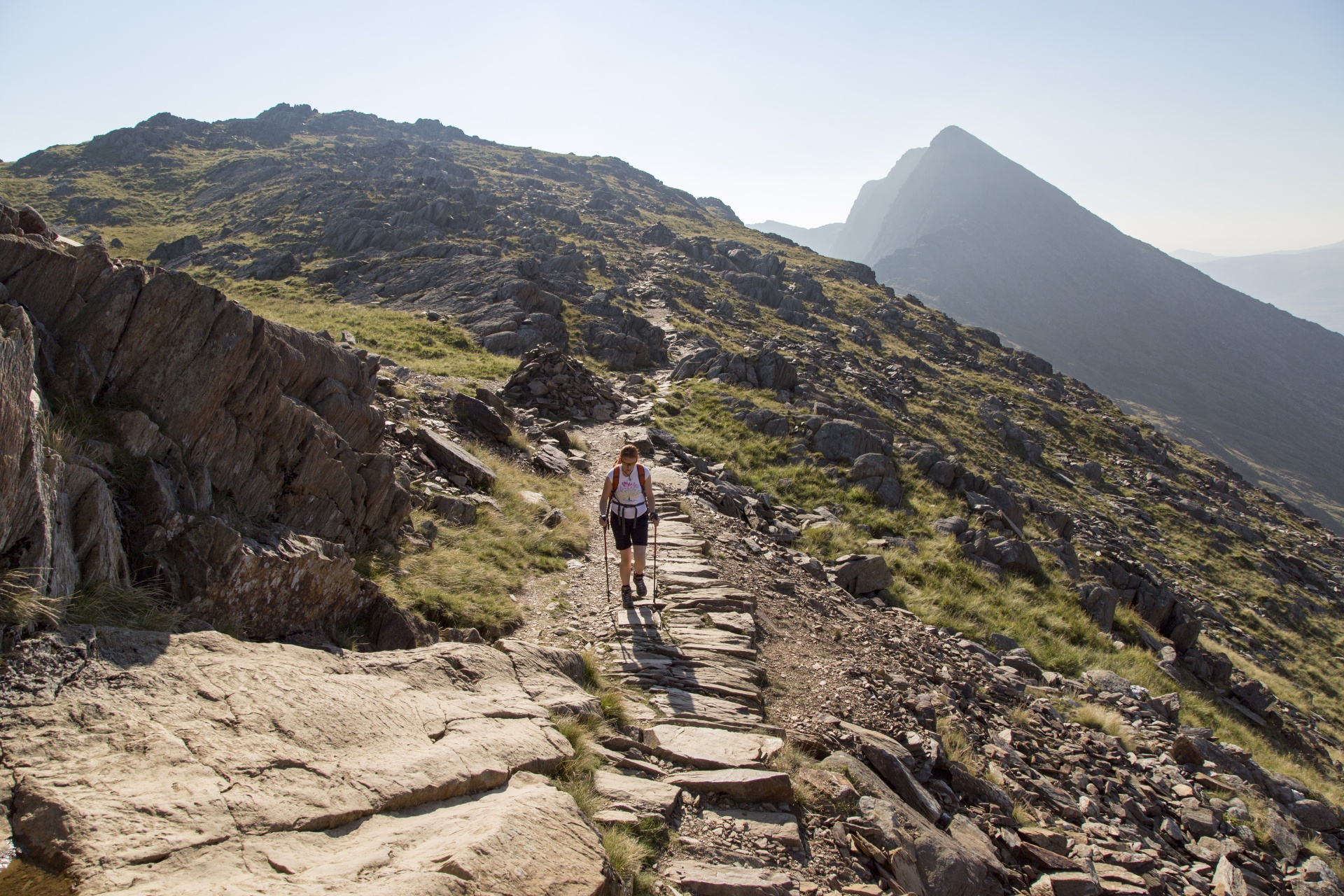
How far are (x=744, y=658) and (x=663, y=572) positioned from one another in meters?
Result: 3.08

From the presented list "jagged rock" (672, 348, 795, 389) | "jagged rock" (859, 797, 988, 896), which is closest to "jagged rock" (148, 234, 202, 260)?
"jagged rock" (672, 348, 795, 389)

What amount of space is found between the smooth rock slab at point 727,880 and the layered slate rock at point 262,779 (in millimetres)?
985

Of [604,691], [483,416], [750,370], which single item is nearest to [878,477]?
[483,416]

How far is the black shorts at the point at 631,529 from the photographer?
436 inches

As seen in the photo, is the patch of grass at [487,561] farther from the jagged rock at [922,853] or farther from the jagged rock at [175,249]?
the jagged rock at [175,249]

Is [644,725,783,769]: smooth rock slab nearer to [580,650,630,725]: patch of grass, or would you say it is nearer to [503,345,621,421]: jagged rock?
[580,650,630,725]: patch of grass

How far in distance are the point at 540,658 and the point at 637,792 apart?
7.50ft

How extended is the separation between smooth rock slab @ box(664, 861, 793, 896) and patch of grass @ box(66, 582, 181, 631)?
4785mm

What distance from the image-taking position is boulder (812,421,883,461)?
24.5 metres

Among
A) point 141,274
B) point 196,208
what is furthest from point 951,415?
point 196,208

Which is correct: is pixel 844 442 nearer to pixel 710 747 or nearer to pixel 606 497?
pixel 606 497

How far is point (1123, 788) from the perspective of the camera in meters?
9.77

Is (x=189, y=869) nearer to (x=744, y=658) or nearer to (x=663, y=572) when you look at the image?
(x=744, y=658)

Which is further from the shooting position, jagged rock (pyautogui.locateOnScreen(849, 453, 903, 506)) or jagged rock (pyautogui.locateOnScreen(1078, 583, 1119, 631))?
jagged rock (pyautogui.locateOnScreen(849, 453, 903, 506))
